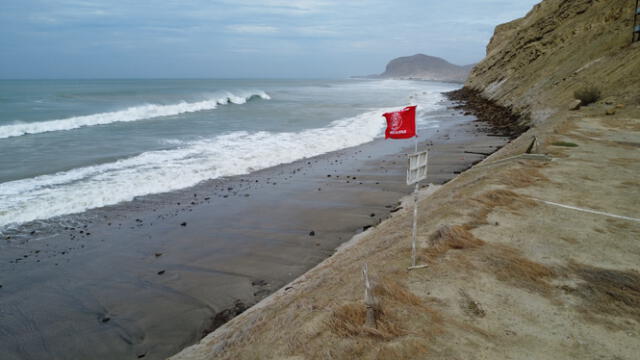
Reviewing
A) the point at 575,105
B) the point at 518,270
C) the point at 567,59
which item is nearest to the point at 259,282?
the point at 518,270

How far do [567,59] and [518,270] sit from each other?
27571 millimetres

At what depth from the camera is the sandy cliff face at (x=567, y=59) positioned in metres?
19.2

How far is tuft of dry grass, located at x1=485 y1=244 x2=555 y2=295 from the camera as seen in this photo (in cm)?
435

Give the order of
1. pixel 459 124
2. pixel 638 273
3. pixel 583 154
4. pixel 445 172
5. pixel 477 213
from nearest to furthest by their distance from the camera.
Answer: pixel 638 273 → pixel 477 213 → pixel 583 154 → pixel 445 172 → pixel 459 124

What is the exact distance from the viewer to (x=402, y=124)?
4742 millimetres

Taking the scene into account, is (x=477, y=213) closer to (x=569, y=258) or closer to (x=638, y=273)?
(x=569, y=258)

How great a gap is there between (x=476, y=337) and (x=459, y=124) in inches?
904

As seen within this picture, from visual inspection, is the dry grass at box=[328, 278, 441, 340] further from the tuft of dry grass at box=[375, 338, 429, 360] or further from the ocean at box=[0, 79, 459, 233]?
the ocean at box=[0, 79, 459, 233]

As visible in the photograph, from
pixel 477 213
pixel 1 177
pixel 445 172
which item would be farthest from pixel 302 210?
pixel 1 177

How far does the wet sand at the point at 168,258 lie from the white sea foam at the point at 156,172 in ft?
2.97

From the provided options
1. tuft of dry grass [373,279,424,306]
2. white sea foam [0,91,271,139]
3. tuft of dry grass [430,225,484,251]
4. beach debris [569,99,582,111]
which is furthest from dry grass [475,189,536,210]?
white sea foam [0,91,271,139]

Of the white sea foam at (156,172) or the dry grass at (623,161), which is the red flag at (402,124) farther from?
the white sea foam at (156,172)

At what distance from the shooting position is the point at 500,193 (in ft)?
23.5

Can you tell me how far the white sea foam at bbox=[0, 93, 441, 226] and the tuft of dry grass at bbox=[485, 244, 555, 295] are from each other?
10190 mm
